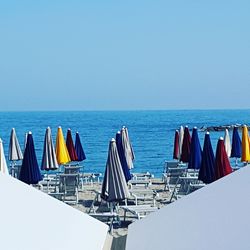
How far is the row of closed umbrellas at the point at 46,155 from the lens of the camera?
9828 mm

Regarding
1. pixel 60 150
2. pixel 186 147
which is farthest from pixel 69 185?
pixel 186 147

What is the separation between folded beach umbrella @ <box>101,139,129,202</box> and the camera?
8.51 metres

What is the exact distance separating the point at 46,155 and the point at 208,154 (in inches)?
149

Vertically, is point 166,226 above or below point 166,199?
above

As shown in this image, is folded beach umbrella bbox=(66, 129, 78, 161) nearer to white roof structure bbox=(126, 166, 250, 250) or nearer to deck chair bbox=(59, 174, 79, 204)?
deck chair bbox=(59, 174, 79, 204)

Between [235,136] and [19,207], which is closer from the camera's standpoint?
[19,207]

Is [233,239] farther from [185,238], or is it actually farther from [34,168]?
[34,168]

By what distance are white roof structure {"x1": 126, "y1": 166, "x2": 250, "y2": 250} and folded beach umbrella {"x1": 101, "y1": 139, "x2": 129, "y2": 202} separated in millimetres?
3493

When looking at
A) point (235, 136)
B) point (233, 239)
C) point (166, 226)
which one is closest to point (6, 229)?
point (166, 226)

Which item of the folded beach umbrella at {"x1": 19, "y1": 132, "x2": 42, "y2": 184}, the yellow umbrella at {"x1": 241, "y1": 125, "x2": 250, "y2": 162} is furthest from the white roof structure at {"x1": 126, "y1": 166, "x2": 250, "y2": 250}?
the yellow umbrella at {"x1": 241, "y1": 125, "x2": 250, "y2": 162}

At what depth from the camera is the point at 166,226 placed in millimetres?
4648

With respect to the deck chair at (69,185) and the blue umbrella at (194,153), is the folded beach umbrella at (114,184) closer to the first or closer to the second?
the deck chair at (69,185)

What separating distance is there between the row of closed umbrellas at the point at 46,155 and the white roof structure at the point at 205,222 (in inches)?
200

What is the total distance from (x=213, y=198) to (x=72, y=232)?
1.14 meters
